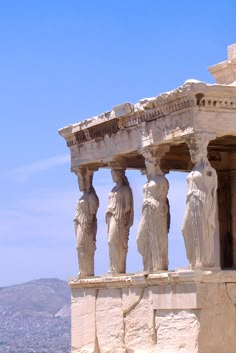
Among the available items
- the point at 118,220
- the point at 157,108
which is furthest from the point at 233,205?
the point at 157,108

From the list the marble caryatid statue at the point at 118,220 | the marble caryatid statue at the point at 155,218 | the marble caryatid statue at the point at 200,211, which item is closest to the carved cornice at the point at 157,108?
the marble caryatid statue at the point at 200,211

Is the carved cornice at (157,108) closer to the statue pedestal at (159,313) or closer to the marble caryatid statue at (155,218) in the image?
the marble caryatid statue at (155,218)

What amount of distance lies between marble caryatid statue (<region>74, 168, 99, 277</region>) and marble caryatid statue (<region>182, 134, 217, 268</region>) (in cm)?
407

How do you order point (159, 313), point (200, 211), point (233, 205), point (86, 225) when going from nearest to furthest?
point (200, 211), point (159, 313), point (233, 205), point (86, 225)

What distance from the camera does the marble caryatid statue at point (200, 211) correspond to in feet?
67.2

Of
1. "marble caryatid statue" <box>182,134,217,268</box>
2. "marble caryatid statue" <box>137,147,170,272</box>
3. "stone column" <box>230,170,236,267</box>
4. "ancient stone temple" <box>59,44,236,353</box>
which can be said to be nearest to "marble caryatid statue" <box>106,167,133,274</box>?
"ancient stone temple" <box>59,44,236,353</box>

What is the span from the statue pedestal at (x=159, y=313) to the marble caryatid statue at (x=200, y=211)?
349 mm

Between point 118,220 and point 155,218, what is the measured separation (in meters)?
1.73

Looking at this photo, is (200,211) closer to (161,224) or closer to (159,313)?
(161,224)

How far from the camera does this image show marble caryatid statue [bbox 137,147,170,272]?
21750mm

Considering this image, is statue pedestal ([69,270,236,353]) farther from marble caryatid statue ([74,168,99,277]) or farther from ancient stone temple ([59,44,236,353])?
marble caryatid statue ([74,168,99,277])

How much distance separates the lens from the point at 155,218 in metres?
21.8

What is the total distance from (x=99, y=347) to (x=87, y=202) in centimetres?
296

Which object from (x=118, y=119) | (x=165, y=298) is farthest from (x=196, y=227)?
(x=118, y=119)
